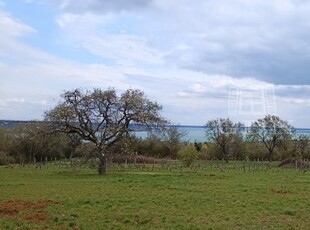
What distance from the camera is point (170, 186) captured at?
85.1 feet

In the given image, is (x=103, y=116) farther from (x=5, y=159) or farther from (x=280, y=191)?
(x=5, y=159)

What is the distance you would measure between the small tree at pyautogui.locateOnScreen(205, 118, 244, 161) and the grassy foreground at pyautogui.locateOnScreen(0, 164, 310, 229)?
42.8 metres

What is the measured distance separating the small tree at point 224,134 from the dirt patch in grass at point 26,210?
169ft

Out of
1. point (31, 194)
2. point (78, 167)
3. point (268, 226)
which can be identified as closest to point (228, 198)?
point (268, 226)

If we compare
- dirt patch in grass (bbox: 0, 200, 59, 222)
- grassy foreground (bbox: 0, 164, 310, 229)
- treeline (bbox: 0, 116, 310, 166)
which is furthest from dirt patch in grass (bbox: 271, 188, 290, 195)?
treeline (bbox: 0, 116, 310, 166)

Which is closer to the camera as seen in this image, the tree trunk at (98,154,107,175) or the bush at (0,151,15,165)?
the tree trunk at (98,154,107,175)

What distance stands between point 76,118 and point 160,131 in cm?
735

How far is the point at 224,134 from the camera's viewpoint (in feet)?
229

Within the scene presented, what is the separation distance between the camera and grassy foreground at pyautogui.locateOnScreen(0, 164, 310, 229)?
46.8 ft

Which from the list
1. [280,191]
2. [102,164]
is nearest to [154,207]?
[280,191]

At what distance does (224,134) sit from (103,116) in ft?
119

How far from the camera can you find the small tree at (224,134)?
68812 millimetres

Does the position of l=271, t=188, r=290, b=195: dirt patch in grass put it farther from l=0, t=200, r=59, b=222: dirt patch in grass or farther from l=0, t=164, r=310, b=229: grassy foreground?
l=0, t=200, r=59, b=222: dirt patch in grass

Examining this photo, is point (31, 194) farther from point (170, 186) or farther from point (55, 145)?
point (55, 145)
